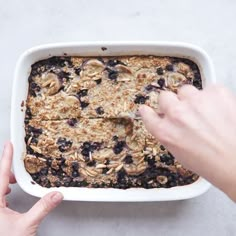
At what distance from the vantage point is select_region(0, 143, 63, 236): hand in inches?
44.1

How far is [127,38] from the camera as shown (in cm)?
132

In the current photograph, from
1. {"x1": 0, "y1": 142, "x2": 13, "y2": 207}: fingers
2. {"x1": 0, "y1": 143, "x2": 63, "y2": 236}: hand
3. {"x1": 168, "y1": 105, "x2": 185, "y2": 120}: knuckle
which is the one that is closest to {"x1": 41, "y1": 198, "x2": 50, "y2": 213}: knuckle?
{"x1": 0, "y1": 143, "x2": 63, "y2": 236}: hand

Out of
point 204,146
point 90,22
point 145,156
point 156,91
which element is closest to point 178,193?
point 145,156

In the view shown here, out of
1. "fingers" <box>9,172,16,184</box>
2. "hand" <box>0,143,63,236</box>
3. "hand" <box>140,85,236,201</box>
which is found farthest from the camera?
"fingers" <box>9,172,16,184</box>

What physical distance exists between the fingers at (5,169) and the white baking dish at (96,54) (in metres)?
0.02

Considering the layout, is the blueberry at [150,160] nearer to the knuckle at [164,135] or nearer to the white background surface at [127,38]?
the white background surface at [127,38]

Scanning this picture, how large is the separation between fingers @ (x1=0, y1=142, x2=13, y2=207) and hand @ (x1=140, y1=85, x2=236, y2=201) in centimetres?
43

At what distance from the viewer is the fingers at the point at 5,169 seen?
1.14 m

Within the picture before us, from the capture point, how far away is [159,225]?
127 centimetres

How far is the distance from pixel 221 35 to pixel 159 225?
54cm

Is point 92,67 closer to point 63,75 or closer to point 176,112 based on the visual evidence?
point 63,75

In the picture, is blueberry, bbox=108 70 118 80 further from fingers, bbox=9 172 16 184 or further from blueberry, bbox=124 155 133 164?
fingers, bbox=9 172 16 184

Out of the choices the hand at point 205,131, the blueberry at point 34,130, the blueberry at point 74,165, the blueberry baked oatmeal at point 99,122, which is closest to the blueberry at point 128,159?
the blueberry baked oatmeal at point 99,122

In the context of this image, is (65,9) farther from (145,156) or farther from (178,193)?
(178,193)
